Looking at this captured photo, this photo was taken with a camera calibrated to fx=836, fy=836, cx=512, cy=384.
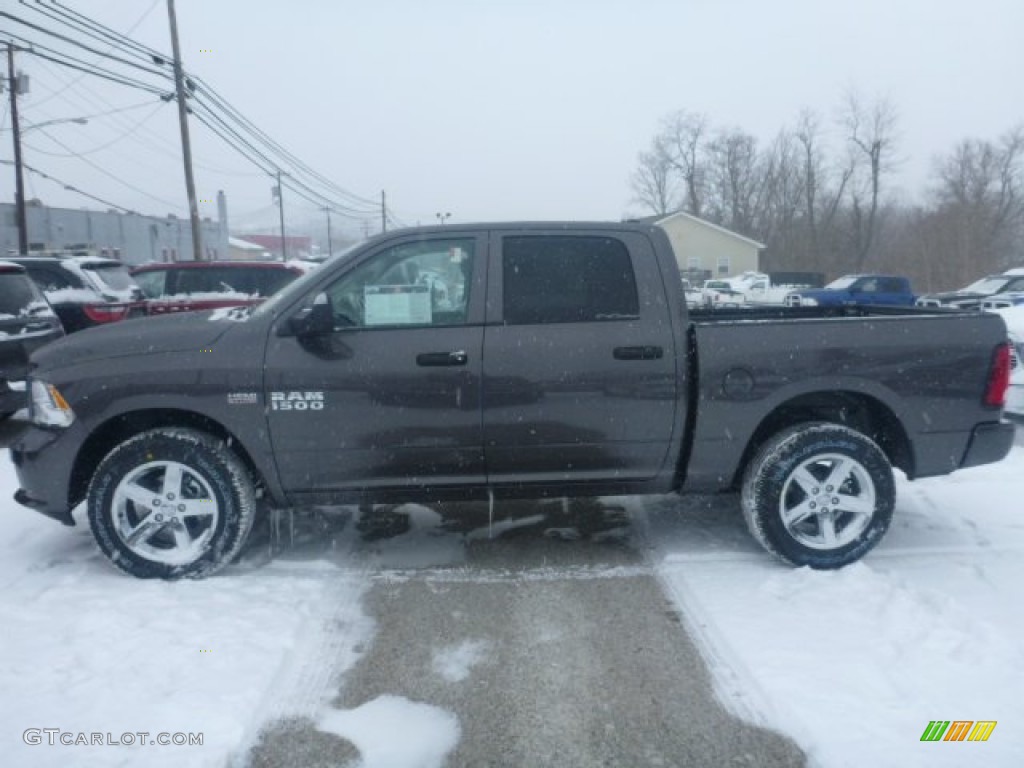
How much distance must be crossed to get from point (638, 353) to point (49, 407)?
3083mm

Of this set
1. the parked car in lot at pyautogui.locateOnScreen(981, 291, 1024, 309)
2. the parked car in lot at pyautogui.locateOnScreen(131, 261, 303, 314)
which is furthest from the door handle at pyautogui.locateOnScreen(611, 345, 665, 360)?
the parked car in lot at pyautogui.locateOnScreen(981, 291, 1024, 309)

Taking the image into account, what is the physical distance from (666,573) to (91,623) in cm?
288

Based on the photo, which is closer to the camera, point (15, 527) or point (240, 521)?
point (240, 521)

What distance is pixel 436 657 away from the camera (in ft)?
12.0

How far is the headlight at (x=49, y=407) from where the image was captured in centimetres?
431

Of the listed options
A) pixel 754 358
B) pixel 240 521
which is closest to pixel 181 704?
pixel 240 521

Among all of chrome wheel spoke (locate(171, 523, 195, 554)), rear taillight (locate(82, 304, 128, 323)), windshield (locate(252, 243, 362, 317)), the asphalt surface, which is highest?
windshield (locate(252, 243, 362, 317))

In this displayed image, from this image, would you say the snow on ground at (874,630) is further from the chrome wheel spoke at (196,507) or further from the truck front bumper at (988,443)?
the chrome wheel spoke at (196,507)

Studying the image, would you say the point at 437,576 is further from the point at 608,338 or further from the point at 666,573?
the point at 608,338

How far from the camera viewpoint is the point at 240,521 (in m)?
4.34

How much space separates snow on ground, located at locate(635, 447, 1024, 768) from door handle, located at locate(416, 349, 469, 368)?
1.62 m

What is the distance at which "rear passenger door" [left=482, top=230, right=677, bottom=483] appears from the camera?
4.37 m

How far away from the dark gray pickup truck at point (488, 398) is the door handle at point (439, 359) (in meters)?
0.01

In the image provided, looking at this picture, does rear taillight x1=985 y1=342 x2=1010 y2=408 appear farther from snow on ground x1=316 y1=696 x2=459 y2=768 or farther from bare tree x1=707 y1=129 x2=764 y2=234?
bare tree x1=707 y1=129 x2=764 y2=234
